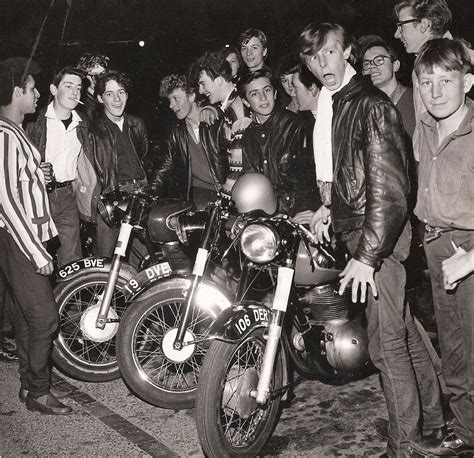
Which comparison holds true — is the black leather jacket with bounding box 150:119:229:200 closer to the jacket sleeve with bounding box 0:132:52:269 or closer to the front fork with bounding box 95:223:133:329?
the front fork with bounding box 95:223:133:329

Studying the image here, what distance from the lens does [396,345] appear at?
2979 millimetres

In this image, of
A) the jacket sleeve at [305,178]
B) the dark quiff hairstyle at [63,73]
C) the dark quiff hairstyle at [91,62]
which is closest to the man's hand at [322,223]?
the jacket sleeve at [305,178]

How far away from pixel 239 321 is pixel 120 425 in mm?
1308

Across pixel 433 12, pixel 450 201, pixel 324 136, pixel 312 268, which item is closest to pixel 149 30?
pixel 433 12

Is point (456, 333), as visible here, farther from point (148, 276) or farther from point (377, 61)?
point (377, 61)

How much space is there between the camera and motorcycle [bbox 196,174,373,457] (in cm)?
299

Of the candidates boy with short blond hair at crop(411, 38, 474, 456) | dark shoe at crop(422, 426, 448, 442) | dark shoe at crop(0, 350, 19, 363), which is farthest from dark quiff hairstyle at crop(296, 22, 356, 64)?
dark shoe at crop(0, 350, 19, 363)

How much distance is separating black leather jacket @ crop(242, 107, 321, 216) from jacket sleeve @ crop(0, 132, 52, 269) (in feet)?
5.88

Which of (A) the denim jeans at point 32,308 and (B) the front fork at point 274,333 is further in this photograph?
(A) the denim jeans at point 32,308

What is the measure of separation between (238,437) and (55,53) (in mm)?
9179

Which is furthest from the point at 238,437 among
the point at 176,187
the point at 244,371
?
the point at 176,187

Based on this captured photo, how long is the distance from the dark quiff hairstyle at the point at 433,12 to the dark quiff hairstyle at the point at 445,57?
45.0 inches

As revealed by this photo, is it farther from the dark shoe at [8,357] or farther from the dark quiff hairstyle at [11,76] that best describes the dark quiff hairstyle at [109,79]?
the dark shoe at [8,357]

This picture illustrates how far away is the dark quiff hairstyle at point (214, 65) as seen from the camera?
518 centimetres
